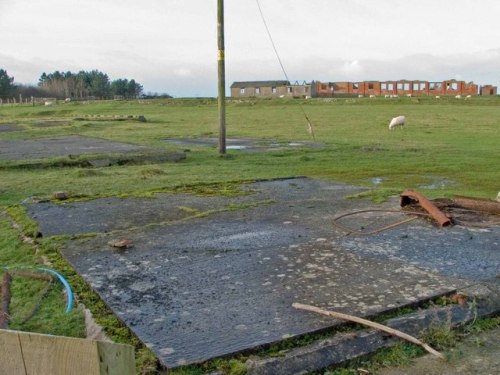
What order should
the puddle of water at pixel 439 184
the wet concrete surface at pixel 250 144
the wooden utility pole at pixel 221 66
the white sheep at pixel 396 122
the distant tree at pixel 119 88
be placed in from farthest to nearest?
1. the distant tree at pixel 119 88
2. the white sheep at pixel 396 122
3. the wet concrete surface at pixel 250 144
4. the wooden utility pole at pixel 221 66
5. the puddle of water at pixel 439 184

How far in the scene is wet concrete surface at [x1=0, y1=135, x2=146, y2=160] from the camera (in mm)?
12375

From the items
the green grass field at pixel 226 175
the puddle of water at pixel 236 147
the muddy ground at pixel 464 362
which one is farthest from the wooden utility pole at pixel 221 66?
the muddy ground at pixel 464 362

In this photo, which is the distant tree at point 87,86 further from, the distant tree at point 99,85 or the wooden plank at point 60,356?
the wooden plank at point 60,356

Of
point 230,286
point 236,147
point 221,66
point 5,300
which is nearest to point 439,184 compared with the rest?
point 221,66

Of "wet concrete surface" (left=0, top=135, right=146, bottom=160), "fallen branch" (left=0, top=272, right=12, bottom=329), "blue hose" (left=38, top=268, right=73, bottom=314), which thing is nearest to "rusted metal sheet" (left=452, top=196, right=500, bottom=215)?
"blue hose" (left=38, top=268, right=73, bottom=314)

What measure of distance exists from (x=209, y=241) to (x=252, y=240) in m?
0.36

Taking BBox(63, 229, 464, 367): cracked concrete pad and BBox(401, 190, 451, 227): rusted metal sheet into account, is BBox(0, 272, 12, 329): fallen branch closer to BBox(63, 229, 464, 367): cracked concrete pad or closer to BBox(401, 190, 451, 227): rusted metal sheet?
BBox(63, 229, 464, 367): cracked concrete pad

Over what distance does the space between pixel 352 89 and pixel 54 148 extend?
77.7 m

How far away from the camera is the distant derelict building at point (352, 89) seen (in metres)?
78.2

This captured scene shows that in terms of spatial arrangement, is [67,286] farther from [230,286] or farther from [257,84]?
[257,84]

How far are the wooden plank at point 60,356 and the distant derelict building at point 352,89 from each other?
7517cm

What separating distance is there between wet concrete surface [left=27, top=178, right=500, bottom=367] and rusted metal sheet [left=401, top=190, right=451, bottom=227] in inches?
4.5

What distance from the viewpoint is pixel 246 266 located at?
152 inches

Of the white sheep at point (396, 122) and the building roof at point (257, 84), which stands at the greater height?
the building roof at point (257, 84)
